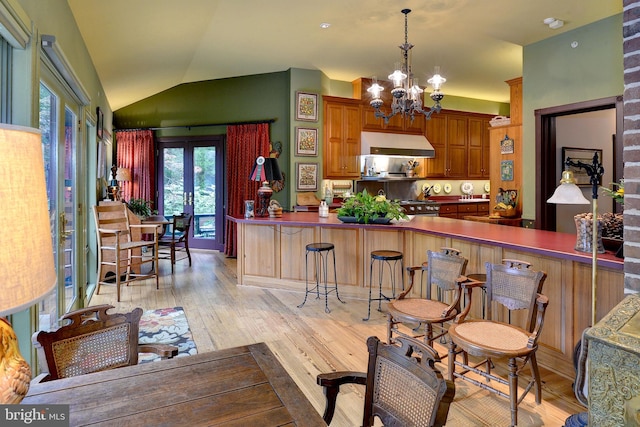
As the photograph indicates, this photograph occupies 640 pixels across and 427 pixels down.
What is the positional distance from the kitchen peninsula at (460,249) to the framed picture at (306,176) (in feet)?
6.35

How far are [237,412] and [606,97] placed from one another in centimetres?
516

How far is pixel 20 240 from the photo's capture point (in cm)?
70

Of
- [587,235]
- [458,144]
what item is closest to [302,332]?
[587,235]

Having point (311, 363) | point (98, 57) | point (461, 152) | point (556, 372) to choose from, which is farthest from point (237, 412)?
point (461, 152)

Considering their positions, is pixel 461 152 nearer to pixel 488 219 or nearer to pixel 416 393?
pixel 488 219

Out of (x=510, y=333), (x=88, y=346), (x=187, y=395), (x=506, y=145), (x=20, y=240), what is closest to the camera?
(x=20, y=240)

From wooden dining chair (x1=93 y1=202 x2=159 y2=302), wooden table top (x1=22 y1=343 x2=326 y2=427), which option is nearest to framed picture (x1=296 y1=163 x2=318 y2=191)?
wooden dining chair (x1=93 y1=202 x2=159 y2=302)

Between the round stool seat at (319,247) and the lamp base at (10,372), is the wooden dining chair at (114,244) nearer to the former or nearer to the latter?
the round stool seat at (319,247)

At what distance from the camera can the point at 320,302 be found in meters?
4.38

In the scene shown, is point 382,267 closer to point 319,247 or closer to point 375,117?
point 319,247

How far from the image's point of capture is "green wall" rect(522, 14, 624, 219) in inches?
172

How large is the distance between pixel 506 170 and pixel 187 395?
5.92 meters

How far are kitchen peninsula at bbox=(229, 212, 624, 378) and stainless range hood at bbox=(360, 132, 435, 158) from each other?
8.88 feet

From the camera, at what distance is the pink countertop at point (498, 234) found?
2479 millimetres
